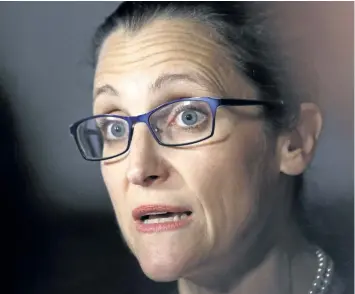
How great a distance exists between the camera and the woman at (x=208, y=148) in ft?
2.21

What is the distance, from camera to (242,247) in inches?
27.1

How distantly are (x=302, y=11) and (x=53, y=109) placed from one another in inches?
12.5

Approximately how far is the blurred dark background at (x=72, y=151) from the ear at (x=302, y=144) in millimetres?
14

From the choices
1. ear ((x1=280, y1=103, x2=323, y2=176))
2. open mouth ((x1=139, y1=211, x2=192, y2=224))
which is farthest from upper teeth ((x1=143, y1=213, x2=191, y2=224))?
ear ((x1=280, y1=103, x2=323, y2=176))

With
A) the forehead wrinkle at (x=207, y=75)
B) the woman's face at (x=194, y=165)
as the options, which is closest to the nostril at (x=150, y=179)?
the woman's face at (x=194, y=165)

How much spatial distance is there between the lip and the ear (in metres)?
0.13

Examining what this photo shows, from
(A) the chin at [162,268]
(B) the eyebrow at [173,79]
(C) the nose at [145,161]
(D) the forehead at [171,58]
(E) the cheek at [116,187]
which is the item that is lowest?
(A) the chin at [162,268]

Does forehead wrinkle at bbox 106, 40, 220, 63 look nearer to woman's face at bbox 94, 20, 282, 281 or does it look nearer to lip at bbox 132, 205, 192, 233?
woman's face at bbox 94, 20, 282, 281

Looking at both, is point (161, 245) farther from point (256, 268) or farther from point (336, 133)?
point (336, 133)

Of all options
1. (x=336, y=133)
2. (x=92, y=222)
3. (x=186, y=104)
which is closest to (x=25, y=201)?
(x=92, y=222)

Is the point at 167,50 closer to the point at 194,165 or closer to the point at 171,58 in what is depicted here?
the point at 171,58

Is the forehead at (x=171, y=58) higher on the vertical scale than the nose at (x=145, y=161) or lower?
higher

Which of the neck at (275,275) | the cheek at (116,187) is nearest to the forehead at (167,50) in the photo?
the cheek at (116,187)

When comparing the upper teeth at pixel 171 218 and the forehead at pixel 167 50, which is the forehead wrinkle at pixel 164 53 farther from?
the upper teeth at pixel 171 218
